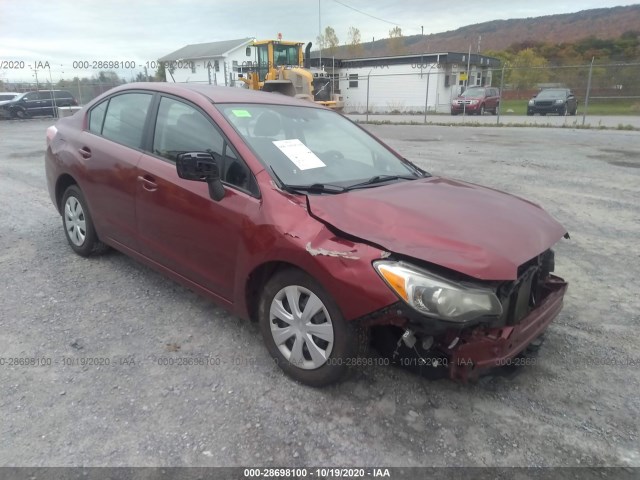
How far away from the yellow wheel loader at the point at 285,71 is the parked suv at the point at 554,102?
11459 millimetres

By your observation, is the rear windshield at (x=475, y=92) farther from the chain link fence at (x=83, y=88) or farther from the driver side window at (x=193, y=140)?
the driver side window at (x=193, y=140)

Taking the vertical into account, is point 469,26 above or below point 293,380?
above

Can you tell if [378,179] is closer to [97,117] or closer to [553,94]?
[97,117]

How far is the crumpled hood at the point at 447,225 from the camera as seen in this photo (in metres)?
2.34

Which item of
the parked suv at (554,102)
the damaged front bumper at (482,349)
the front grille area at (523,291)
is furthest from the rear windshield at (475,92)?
the damaged front bumper at (482,349)

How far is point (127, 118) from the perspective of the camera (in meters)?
4.02

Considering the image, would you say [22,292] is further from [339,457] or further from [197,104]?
[339,457]

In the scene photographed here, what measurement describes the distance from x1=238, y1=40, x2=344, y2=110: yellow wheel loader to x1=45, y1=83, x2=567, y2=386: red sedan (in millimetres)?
16903

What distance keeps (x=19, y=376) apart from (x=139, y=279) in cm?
146

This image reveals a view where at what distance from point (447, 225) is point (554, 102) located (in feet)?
86.9

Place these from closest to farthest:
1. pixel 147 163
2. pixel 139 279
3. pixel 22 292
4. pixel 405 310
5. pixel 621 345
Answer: pixel 405 310
pixel 621 345
pixel 147 163
pixel 22 292
pixel 139 279

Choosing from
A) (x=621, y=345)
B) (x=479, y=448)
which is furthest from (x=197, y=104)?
(x=621, y=345)

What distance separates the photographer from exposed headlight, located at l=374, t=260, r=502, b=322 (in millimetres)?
2256

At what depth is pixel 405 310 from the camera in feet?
7.43
